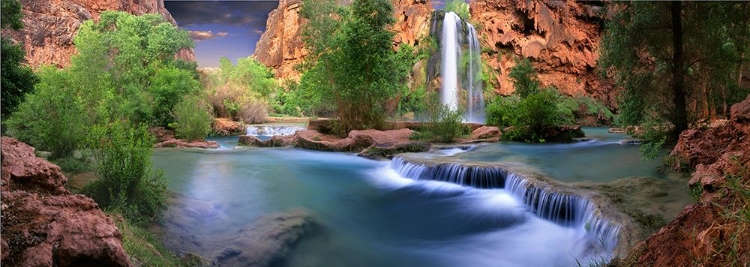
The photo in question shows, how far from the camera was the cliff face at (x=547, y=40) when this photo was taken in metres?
37.2

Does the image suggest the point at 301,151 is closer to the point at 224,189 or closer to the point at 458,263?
the point at 224,189

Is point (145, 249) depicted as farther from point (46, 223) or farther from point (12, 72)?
point (12, 72)

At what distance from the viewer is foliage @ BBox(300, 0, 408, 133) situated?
54.0 ft

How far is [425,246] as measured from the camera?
591cm

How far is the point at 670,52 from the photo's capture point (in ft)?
36.1

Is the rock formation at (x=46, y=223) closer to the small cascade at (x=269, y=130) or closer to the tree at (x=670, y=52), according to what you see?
the tree at (x=670, y=52)

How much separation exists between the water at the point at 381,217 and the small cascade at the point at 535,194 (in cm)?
13

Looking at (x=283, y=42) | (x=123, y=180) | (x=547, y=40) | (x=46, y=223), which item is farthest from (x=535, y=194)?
(x=283, y=42)

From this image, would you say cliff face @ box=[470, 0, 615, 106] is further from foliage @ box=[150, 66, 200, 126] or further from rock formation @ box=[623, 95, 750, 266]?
rock formation @ box=[623, 95, 750, 266]

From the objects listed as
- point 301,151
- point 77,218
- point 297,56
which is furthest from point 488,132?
point 297,56

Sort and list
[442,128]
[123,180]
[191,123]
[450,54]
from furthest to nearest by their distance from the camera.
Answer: [450,54] → [191,123] → [442,128] → [123,180]

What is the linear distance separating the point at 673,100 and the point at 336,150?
9433 mm

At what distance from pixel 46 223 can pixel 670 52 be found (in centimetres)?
1272

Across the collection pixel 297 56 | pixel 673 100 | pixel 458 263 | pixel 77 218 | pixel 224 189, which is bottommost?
pixel 458 263
